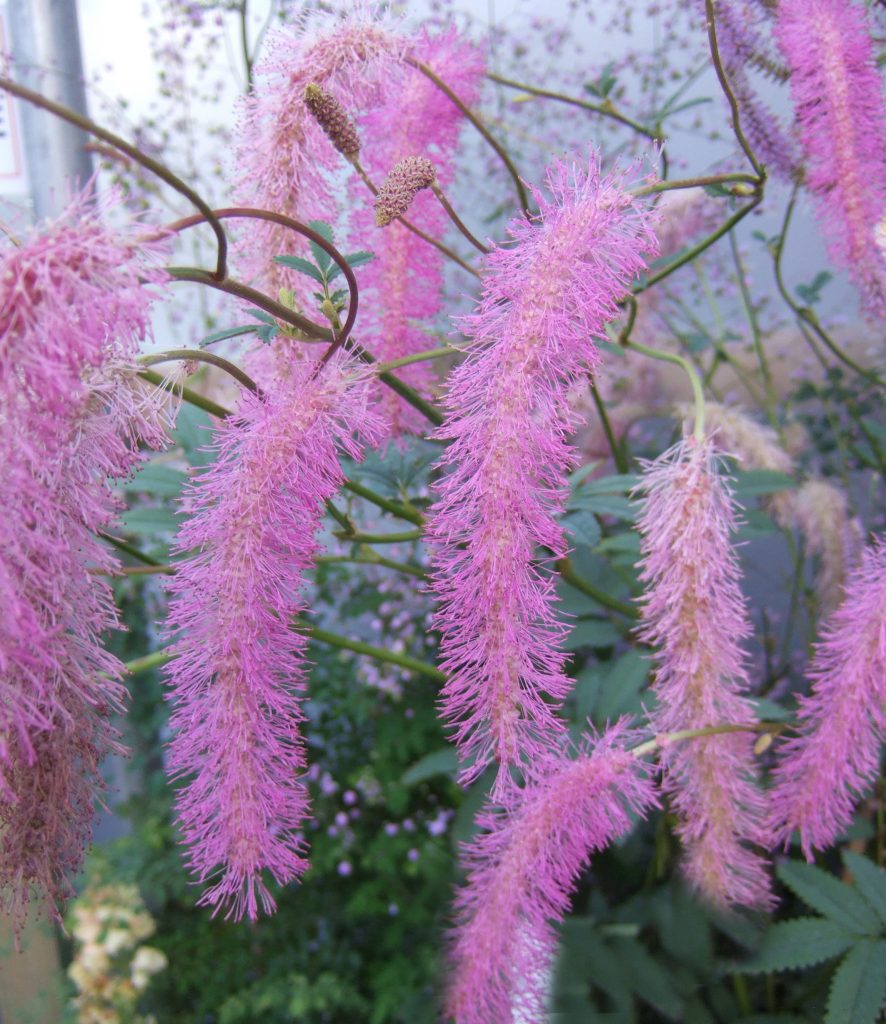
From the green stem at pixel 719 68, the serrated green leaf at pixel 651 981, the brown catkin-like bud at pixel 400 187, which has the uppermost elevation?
the green stem at pixel 719 68

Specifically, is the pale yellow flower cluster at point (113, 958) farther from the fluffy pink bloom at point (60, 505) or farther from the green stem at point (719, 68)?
the green stem at point (719, 68)

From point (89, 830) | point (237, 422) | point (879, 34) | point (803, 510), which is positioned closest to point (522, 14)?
point (879, 34)

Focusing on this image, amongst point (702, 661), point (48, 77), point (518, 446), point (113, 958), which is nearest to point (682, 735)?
point (702, 661)

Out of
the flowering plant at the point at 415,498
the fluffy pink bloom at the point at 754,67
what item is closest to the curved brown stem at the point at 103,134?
the flowering plant at the point at 415,498

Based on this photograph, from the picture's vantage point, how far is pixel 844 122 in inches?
13.9

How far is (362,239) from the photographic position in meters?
0.41

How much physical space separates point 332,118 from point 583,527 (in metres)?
0.20

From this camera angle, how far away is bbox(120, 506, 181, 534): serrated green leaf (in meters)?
0.48

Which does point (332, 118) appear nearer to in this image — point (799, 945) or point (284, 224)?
point (284, 224)

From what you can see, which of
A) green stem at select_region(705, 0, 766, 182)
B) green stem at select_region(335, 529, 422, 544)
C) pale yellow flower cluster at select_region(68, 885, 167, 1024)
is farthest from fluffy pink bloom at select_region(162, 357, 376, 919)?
pale yellow flower cluster at select_region(68, 885, 167, 1024)

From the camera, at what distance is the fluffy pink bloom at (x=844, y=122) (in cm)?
35

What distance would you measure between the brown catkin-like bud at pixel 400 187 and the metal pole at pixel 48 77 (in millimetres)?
567

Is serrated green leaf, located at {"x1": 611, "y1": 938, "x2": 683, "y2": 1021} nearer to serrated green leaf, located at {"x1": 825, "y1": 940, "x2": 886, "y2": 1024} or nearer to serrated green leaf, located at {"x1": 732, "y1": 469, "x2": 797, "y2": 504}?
serrated green leaf, located at {"x1": 825, "y1": 940, "x2": 886, "y2": 1024}

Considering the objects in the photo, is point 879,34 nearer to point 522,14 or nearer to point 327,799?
point 522,14
